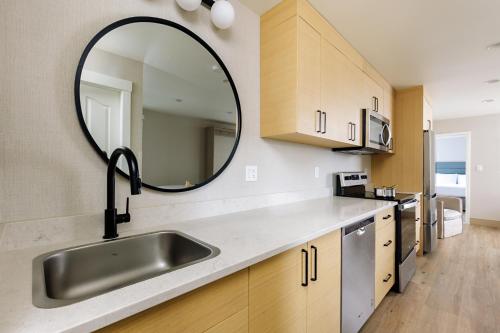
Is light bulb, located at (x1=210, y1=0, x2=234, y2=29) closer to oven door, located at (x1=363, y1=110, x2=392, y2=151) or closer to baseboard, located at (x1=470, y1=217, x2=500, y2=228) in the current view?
oven door, located at (x1=363, y1=110, x2=392, y2=151)

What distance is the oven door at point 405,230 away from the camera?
208 centimetres

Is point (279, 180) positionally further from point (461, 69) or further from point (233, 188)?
point (461, 69)

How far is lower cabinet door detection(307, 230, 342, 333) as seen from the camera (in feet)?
3.57

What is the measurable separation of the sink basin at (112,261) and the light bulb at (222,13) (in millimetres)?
1213

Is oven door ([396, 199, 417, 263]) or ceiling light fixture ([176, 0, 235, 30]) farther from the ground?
ceiling light fixture ([176, 0, 235, 30])

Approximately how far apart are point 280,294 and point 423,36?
2305 millimetres

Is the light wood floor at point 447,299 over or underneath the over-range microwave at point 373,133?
underneath

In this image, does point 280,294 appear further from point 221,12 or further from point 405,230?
point 405,230

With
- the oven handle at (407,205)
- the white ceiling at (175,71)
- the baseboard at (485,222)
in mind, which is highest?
the white ceiling at (175,71)

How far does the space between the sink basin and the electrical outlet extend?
0.70 m

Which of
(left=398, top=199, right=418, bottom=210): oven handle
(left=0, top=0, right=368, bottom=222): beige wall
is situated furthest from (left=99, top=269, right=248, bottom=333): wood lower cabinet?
(left=398, top=199, right=418, bottom=210): oven handle

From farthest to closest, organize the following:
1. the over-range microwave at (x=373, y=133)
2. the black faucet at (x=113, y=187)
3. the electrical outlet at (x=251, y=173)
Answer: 1. the over-range microwave at (x=373, y=133)
2. the electrical outlet at (x=251, y=173)
3. the black faucet at (x=113, y=187)

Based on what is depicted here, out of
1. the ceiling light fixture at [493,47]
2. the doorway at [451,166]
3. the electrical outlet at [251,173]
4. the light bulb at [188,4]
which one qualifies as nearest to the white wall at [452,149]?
the doorway at [451,166]

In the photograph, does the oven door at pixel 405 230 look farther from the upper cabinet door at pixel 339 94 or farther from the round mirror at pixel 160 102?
the round mirror at pixel 160 102
